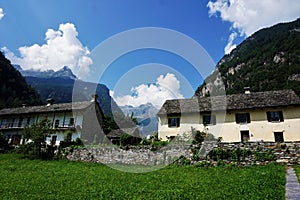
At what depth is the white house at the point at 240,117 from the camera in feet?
76.2

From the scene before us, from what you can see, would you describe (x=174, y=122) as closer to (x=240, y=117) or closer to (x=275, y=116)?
(x=240, y=117)

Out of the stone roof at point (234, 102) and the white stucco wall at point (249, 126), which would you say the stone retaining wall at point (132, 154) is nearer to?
the white stucco wall at point (249, 126)

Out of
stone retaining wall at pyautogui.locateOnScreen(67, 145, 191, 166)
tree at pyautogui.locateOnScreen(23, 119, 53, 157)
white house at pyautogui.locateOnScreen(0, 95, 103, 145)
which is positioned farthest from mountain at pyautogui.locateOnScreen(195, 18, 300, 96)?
tree at pyautogui.locateOnScreen(23, 119, 53, 157)

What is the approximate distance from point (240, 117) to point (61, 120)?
1035 inches

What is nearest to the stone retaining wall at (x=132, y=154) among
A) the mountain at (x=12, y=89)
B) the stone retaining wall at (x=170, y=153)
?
the stone retaining wall at (x=170, y=153)

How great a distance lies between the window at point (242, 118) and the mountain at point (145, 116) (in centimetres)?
1019

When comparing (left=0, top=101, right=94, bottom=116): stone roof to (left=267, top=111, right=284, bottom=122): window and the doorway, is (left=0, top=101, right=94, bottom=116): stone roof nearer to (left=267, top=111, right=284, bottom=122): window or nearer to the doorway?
the doorway

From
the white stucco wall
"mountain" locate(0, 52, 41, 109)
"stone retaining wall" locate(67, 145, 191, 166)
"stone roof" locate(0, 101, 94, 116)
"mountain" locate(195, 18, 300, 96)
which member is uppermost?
"mountain" locate(195, 18, 300, 96)

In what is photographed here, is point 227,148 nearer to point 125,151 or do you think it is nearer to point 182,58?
point 182,58

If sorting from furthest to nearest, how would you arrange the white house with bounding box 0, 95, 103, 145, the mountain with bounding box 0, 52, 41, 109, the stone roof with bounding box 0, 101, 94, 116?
the mountain with bounding box 0, 52, 41, 109
the stone roof with bounding box 0, 101, 94, 116
the white house with bounding box 0, 95, 103, 145

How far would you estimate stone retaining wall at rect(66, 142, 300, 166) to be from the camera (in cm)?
1416

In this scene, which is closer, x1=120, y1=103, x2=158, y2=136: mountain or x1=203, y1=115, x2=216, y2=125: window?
x1=203, y1=115, x2=216, y2=125: window

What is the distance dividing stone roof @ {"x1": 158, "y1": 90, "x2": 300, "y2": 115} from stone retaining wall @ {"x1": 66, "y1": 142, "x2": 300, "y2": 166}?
999 cm

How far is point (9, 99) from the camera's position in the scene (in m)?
60.8
